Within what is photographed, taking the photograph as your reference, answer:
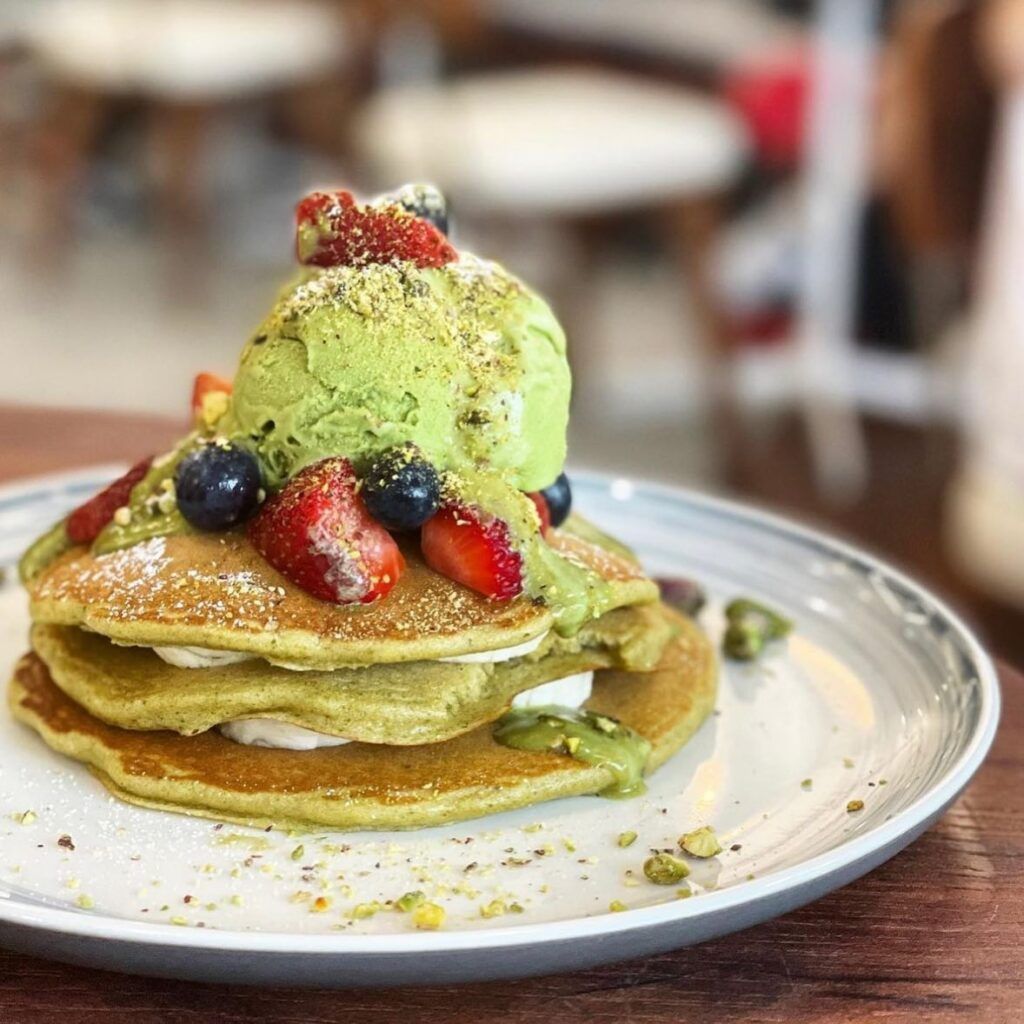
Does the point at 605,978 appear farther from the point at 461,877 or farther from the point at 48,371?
the point at 48,371

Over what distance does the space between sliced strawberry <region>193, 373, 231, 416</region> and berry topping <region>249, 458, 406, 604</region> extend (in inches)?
10.5

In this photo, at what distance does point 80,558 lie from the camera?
1.44m

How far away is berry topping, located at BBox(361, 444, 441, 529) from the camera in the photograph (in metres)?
1.29

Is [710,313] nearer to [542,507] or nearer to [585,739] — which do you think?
[542,507]

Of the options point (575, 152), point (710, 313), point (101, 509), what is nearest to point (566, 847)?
point (101, 509)

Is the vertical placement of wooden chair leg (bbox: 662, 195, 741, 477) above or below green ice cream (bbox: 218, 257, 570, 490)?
below

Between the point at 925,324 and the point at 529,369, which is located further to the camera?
the point at 925,324

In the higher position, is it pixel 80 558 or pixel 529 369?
pixel 529 369

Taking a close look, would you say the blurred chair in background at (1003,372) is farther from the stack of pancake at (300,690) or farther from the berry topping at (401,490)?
the berry topping at (401,490)

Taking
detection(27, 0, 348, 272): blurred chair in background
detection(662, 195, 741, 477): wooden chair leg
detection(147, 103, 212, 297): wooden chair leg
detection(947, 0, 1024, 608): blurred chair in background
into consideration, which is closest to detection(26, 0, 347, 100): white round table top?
detection(27, 0, 348, 272): blurred chair in background

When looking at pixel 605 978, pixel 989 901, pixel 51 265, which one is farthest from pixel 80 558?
pixel 51 265

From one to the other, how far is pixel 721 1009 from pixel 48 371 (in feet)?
16.0

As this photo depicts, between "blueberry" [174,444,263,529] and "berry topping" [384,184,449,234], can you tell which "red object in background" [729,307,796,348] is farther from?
"blueberry" [174,444,263,529]

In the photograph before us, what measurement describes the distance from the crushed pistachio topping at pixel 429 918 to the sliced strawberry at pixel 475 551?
0.31 m
